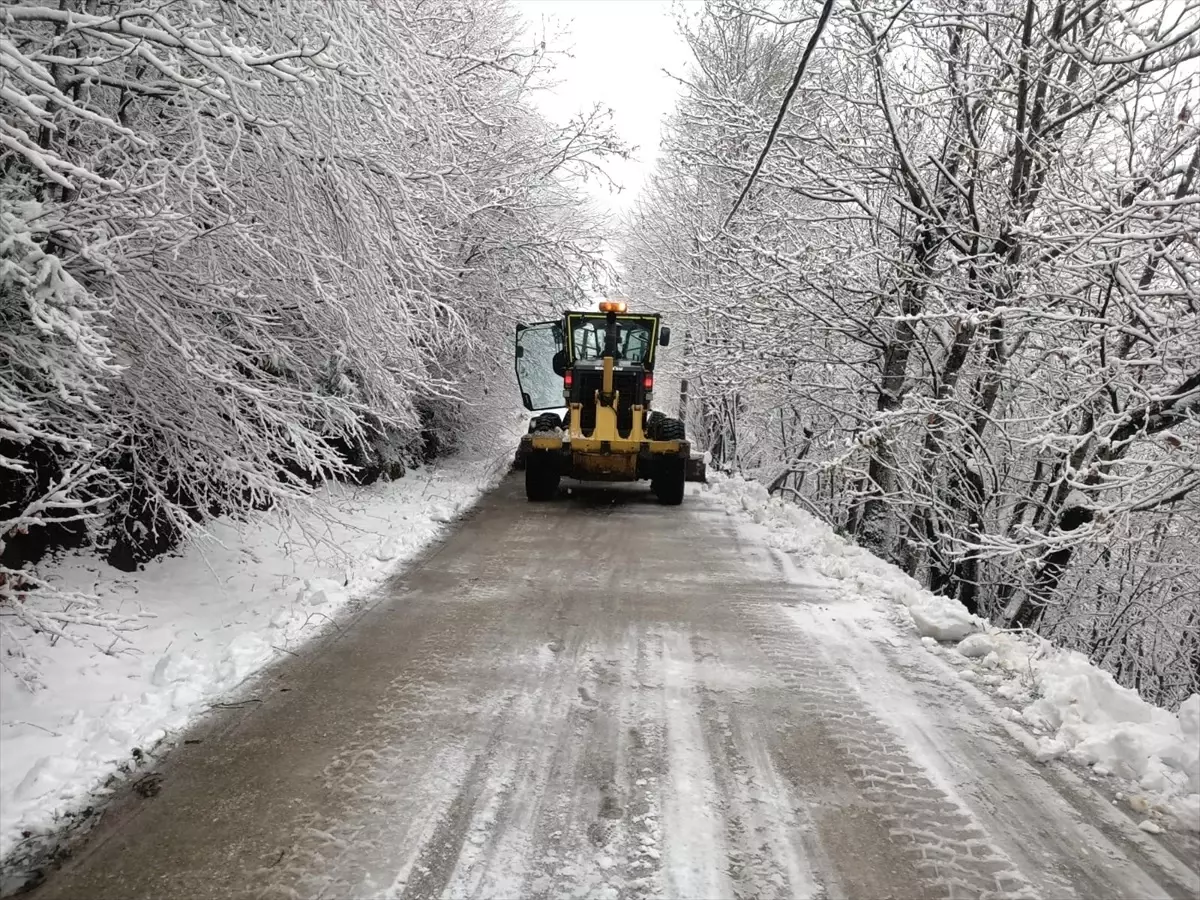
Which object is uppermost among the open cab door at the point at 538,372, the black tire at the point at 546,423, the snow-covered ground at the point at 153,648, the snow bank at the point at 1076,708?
the open cab door at the point at 538,372

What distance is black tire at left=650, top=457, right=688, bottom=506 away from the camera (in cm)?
1129

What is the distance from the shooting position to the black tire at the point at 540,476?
11359 millimetres

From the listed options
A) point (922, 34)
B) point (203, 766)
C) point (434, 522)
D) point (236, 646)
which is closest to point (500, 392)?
point (434, 522)

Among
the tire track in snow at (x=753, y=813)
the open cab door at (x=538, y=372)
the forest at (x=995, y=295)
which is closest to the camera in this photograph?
the tire track in snow at (x=753, y=813)

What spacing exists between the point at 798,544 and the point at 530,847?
6300mm

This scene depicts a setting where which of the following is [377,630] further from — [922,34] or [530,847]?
[922,34]

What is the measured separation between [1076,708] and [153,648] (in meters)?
5.30

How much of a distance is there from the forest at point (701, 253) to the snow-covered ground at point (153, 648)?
0.45m

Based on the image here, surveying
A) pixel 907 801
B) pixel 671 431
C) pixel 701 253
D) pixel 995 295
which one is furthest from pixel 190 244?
pixel 701 253

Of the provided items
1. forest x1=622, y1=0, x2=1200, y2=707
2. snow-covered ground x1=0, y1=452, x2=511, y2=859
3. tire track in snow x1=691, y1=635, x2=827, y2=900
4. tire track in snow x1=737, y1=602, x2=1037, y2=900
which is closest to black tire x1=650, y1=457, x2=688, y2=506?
forest x1=622, y1=0, x2=1200, y2=707

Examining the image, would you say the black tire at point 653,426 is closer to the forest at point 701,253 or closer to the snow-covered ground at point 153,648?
the forest at point 701,253

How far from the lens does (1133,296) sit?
17.4 ft

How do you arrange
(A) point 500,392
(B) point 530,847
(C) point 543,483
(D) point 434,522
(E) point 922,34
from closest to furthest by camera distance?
(B) point 530,847
(E) point 922,34
(D) point 434,522
(C) point 543,483
(A) point 500,392

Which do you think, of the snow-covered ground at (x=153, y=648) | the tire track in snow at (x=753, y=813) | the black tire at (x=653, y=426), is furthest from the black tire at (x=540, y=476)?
the tire track in snow at (x=753, y=813)
